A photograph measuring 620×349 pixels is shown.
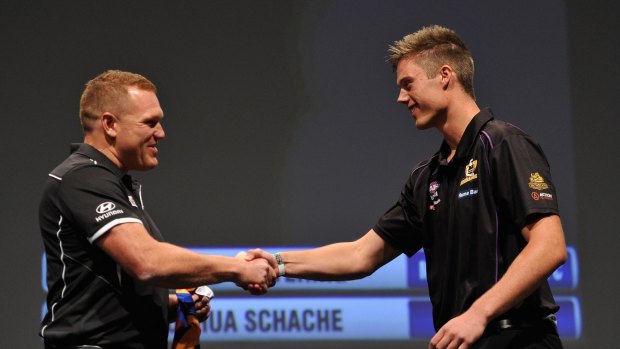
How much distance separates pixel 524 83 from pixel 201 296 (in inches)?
88.8

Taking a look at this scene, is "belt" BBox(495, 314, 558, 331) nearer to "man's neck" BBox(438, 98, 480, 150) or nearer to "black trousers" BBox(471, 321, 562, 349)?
"black trousers" BBox(471, 321, 562, 349)

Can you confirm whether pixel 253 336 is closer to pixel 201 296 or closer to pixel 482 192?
pixel 201 296

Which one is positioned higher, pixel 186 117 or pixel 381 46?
pixel 381 46

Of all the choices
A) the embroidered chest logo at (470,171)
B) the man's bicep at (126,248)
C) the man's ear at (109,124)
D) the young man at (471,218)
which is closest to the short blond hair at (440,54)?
the young man at (471,218)

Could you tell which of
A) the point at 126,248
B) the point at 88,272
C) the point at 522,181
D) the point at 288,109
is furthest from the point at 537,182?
the point at 288,109

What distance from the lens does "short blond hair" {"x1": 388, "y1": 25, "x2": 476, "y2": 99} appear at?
264 cm

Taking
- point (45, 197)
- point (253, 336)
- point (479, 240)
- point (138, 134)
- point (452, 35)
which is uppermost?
point (452, 35)

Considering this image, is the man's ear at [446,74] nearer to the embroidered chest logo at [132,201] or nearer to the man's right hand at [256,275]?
the man's right hand at [256,275]

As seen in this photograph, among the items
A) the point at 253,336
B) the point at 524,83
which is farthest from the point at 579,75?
the point at 253,336

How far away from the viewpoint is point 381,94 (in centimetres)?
420

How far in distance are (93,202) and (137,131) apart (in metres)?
0.35

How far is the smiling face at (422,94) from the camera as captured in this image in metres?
2.62

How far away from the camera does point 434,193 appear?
101 inches

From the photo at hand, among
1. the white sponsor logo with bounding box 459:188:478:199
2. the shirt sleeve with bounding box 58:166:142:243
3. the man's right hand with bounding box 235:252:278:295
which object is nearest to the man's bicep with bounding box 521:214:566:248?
the white sponsor logo with bounding box 459:188:478:199
